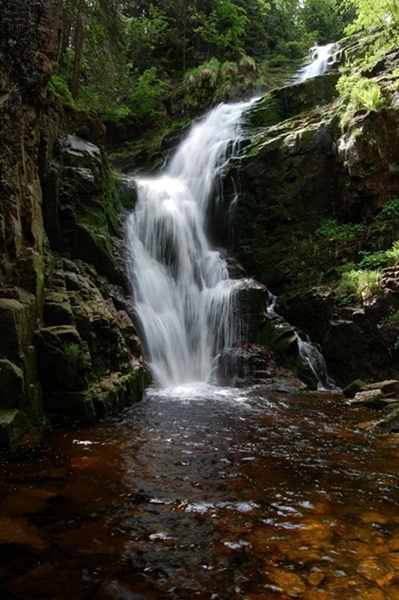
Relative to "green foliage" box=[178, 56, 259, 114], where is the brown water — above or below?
below

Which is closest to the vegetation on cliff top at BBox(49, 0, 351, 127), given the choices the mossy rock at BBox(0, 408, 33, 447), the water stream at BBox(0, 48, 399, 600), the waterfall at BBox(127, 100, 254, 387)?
the waterfall at BBox(127, 100, 254, 387)

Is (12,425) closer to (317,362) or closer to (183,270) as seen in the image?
(317,362)

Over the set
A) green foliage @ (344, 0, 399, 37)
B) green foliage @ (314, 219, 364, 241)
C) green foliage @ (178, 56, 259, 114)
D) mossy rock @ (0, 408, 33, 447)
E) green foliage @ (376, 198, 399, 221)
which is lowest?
mossy rock @ (0, 408, 33, 447)

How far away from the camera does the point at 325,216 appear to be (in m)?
14.8

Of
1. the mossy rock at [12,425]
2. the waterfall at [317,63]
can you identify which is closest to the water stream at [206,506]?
the mossy rock at [12,425]

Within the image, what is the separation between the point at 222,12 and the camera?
25.8 meters

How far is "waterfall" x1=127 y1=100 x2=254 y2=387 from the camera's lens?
11.1 meters

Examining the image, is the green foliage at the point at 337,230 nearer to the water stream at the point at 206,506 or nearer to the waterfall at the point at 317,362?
the waterfall at the point at 317,362

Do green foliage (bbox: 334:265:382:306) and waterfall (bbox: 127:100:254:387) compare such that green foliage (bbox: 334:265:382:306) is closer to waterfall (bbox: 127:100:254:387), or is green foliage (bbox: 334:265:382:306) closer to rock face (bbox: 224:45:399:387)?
rock face (bbox: 224:45:399:387)

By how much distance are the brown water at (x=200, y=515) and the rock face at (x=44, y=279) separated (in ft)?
2.61

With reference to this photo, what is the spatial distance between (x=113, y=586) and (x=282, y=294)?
11486mm

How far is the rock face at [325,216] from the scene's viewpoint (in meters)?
10.9

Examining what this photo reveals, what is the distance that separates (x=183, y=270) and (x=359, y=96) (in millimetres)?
7605

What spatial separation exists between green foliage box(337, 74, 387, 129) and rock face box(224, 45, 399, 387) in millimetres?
204
